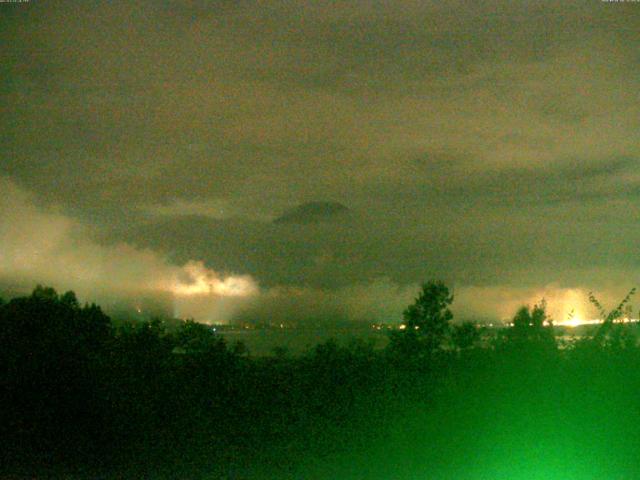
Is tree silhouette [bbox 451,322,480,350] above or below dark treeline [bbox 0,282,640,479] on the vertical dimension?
above

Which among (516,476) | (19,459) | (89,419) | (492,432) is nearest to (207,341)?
(89,419)

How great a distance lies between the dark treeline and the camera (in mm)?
12125

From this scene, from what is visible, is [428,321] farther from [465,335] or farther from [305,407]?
[305,407]

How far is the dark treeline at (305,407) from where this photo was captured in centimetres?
1212

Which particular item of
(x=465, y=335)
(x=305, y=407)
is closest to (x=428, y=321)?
(x=465, y=335)

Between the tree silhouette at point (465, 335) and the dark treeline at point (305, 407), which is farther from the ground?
the tree silhouette at point (465, 335)

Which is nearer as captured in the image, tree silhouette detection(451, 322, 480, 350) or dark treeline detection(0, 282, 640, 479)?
dark treeline detection(0, 282, 640, 479)

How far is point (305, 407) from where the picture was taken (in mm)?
14344

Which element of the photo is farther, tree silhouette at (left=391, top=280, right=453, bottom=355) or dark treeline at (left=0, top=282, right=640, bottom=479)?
tree silhouette at (left=391, top=280, right=453, bottom=355)

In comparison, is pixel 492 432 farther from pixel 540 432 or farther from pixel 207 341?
pixel 207 341

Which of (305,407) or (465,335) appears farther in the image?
(465,335)

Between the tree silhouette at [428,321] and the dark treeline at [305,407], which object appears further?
the tree silhouette at [428,321]

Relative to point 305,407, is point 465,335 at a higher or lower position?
higher

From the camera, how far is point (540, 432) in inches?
500
